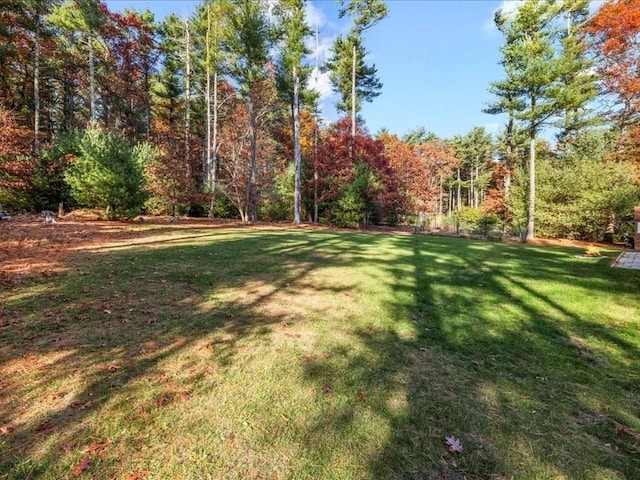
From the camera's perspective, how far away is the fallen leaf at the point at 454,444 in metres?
1.88

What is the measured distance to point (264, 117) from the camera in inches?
918

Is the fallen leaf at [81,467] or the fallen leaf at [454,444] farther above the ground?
the fallen leaf at [81,467]

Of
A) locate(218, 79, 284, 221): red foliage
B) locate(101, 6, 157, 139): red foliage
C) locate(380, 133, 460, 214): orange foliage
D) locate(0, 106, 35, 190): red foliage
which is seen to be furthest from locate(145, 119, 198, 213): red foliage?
locate(380, 133, 460, 214): orange foliage

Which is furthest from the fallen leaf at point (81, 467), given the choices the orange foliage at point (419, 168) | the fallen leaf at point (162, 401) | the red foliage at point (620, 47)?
the orange foliage at point (419, 168)

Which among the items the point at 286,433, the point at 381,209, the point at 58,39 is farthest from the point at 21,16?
the point at 286,433

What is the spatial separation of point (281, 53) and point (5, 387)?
1919 cm

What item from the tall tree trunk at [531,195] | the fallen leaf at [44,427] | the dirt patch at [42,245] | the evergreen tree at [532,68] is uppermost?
the evergreen tree at [532,68]

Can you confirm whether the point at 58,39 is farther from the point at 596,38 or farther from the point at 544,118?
the point at 596,38

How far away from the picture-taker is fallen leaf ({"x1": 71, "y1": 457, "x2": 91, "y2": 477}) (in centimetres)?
156

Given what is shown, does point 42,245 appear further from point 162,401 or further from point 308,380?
point 308,380

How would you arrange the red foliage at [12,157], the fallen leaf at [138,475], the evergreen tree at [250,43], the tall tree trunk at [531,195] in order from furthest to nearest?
the evergreen tree at [250,43] < the tall tree trunk at [531,195] < the red foliage at [12,157] < the fallen leaf at [138,475]

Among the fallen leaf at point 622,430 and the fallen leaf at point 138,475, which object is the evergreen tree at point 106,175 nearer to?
the fallen leaf at point 138,475

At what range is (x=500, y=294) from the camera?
15.9 ft

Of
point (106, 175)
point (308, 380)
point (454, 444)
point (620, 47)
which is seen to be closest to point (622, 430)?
point (454, 444)
